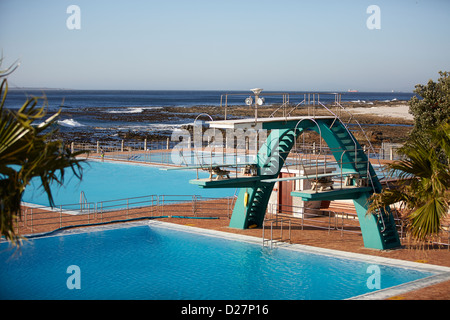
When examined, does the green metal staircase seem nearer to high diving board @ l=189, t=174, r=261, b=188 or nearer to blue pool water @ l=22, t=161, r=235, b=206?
high diving board @ l=189, t=174, r=261, b=188

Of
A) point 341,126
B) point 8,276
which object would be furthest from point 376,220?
point 8,276

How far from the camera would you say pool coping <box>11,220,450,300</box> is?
11.9 meters

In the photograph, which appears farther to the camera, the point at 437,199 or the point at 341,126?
the point at 341,126

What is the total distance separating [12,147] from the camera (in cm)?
557

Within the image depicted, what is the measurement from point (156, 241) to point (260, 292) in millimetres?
5371

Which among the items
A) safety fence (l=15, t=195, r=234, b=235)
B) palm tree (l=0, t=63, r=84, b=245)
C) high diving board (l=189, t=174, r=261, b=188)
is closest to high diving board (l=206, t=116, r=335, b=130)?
high diving board (l=189, t=174, r=261, b=188)

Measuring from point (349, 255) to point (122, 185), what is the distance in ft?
54.9

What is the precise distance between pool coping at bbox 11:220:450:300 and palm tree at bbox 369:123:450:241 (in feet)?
8.95

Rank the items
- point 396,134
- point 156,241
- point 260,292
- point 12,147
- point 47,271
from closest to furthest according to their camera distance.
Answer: point 12,147, point 260,292, point 47,271, point 156,241, point 396,134

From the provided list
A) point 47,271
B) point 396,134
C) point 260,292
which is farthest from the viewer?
point 396,134

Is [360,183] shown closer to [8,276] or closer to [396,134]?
[8,276]

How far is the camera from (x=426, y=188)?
908 cm

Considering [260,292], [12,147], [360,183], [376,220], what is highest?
[12,147]

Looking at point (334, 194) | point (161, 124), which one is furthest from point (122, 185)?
point (161, 124)
